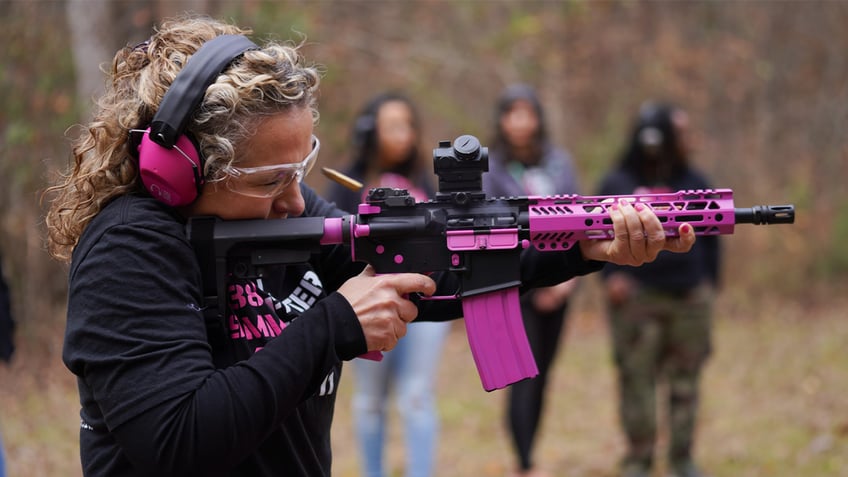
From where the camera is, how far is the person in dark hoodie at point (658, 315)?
5840 millimetres

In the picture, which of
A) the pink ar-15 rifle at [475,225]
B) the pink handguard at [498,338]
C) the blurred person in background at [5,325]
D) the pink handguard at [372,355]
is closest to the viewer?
the pink handguard at [372,355]

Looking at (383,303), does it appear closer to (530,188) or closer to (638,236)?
(638,236)

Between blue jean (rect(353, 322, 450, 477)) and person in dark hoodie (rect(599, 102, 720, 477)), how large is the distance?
1347 millimetres

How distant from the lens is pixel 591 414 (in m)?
7.94

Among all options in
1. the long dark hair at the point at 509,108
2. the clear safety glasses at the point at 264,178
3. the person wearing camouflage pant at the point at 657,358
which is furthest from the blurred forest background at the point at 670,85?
the clear safety glasses at the point at 264,178

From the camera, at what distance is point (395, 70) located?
1212 cm

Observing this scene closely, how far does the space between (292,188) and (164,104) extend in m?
0.38

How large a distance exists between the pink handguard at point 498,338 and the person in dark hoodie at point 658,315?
11.1 feet

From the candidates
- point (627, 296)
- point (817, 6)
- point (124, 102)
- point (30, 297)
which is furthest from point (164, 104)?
point (817, 6)

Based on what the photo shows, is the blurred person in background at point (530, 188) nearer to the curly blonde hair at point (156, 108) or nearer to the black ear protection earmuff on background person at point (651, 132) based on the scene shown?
the black ear protection earmuff on background person at point (651, 132)

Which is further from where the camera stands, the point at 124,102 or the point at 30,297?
the point at 30,297

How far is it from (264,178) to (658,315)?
4.23m

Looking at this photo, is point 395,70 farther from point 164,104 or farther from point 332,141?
point 164,104

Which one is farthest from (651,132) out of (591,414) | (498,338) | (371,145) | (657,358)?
(498,338)
